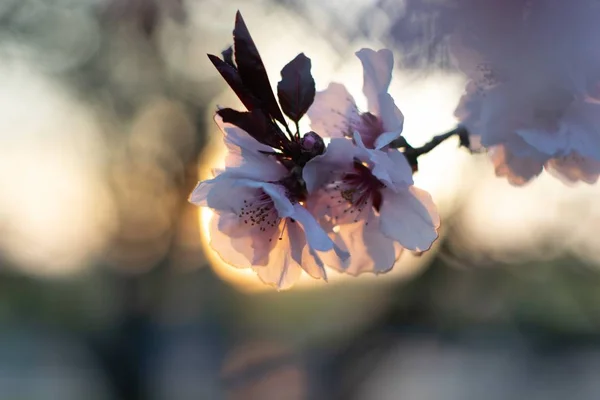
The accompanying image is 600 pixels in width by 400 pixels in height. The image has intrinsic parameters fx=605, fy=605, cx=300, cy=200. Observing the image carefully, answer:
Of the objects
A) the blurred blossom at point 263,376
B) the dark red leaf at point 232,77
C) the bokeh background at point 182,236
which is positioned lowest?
the blurred blossom at point 263,376

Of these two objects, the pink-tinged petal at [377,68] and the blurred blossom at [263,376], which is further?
the blurred blossom at [263,376]

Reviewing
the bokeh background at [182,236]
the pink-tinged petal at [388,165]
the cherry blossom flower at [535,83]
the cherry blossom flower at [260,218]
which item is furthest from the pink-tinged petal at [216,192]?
the bokeh background at [182,236]

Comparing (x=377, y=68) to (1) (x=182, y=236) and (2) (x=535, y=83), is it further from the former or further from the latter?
(1) (x=182, y=236)

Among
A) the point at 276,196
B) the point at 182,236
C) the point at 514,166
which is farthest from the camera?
the point at 182,236

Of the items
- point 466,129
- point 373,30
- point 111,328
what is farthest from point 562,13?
point 111,328

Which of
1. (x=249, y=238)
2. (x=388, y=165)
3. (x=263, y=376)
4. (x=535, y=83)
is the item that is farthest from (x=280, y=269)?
(x=263, y=376)

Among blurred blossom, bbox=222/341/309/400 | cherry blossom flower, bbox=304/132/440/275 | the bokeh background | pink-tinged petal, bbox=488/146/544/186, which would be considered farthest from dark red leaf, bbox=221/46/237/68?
blurred blossom, bbox=222/341/309/400

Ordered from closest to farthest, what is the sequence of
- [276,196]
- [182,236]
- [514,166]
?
[276,196], [514,166], [182,236]

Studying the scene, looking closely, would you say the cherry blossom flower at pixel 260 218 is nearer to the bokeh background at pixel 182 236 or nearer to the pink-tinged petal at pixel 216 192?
the pink-tinged petal at pixel 216 192
